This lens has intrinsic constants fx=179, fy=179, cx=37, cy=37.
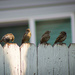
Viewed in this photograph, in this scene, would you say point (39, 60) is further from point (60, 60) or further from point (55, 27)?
point (55, 27)

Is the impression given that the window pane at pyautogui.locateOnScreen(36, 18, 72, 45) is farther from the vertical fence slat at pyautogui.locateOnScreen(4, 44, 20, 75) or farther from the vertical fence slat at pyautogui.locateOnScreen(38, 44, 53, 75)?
the vertical fence slat at pyautogui.locateOnScreen(4, 44, 20, 75)

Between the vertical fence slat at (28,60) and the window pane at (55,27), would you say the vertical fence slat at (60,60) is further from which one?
the window pane at (55,27)

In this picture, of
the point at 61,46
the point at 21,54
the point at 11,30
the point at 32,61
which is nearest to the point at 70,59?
the point at 61,46

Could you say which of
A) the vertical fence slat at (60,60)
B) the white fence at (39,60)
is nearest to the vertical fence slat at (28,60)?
→ the white fence at (39,60)

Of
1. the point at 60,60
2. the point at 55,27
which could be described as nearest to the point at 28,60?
the point at 60,60

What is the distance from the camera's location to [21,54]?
2852 mm

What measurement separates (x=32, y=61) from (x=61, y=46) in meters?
0.52

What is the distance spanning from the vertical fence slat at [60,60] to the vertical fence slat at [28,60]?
13.0 inches

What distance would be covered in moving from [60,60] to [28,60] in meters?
0.51

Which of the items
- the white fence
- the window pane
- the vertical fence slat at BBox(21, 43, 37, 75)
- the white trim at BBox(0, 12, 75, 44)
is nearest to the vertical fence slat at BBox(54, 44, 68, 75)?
the white fence

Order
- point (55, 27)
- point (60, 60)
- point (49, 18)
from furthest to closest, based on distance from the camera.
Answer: point (55, 27)
point (49, 18)
point (60, 60)

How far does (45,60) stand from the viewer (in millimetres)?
2838

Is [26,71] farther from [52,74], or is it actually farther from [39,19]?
[39,19]

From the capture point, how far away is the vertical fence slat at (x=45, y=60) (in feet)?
→ 9.23
